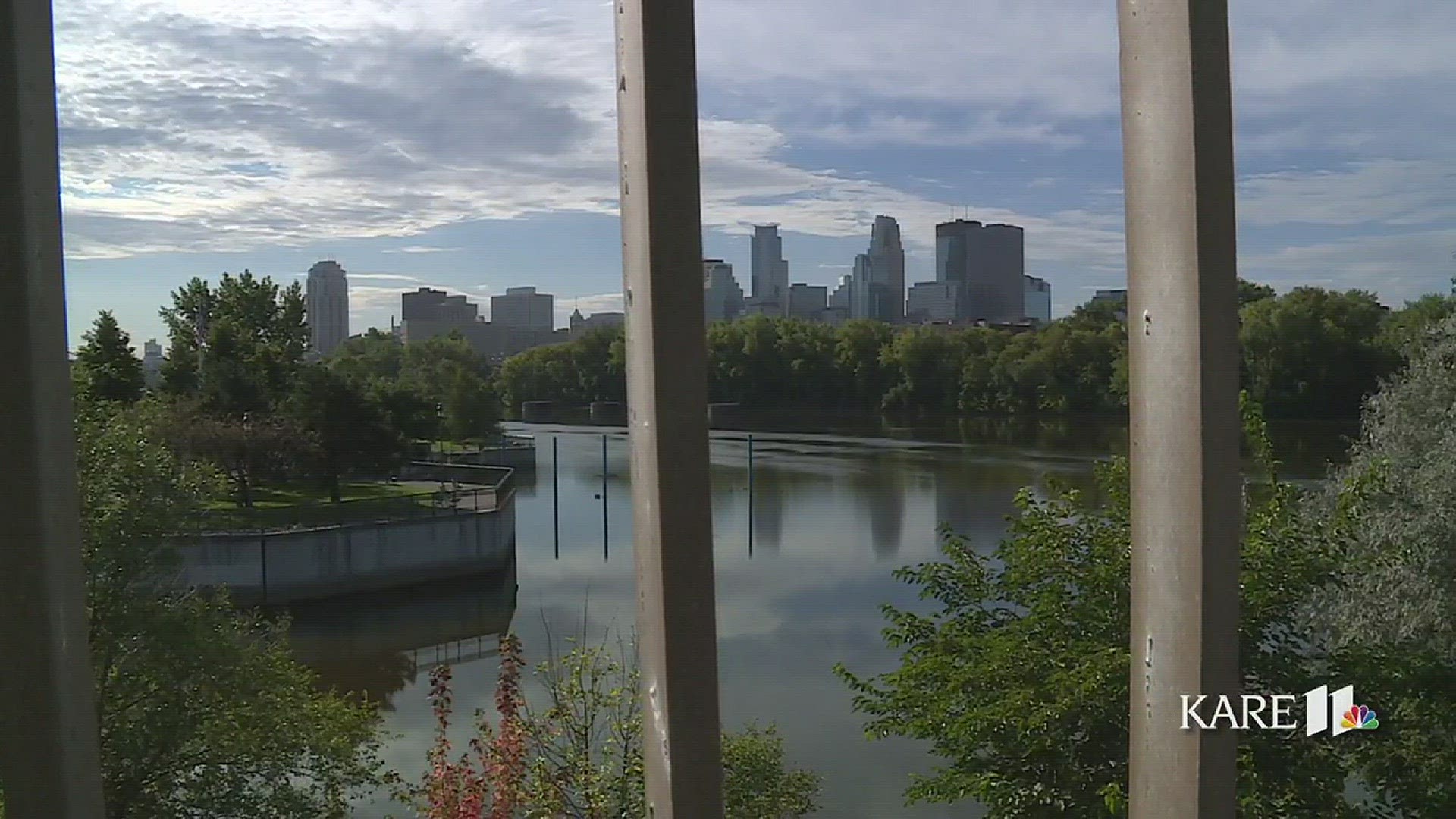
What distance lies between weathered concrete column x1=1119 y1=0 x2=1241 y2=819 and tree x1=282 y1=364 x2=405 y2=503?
16.0 m

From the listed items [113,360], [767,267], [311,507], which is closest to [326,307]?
[311,507]

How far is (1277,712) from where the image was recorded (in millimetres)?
1440

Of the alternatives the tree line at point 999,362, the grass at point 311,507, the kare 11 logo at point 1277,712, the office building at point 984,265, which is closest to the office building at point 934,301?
the office building at point 984,265

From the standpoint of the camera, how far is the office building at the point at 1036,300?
858 cm

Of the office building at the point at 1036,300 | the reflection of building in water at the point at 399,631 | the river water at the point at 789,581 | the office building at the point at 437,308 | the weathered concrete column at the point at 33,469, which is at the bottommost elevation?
the reflection of building in water at the point at 399,631

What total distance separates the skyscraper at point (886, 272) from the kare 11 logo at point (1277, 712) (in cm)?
470

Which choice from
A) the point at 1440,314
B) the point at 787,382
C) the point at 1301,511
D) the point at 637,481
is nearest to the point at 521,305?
the point at 787,382

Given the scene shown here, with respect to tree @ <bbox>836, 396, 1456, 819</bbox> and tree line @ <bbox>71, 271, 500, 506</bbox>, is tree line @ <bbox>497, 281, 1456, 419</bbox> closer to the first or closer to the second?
tree @ <bbox>836, 396, 1456, 819</bbox>

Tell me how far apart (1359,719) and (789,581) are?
9.71 m

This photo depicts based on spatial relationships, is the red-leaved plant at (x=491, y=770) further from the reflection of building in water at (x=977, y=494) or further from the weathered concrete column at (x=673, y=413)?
the reflection of building in water at (x=977, y=494)

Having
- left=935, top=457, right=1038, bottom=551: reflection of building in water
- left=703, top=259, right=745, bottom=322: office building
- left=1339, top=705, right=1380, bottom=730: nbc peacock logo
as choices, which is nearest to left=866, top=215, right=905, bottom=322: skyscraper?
left=703, top=259, right=745, bottom=322: office building

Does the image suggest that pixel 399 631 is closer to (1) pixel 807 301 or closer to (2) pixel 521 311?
(2) pixel 521 311

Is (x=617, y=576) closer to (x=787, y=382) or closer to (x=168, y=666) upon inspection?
(x=787, y=382)

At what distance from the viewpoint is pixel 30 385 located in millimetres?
742
